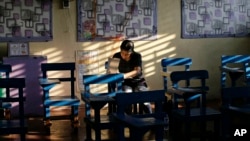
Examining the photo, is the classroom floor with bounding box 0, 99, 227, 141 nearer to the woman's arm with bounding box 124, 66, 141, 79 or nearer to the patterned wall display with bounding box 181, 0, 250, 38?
the woman's arm with bounding box 124, 66, 141, 79

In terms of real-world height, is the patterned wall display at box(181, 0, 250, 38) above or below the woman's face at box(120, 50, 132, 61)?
above

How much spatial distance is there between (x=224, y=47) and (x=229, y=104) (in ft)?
14.3

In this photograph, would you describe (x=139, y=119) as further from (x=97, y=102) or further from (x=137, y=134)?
(x=97, y=102)

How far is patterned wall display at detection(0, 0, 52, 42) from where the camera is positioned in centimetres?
652

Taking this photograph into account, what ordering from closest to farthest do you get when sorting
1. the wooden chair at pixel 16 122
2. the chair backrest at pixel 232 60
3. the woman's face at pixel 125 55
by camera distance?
the wooden chair at pixel 16 122 → the woman's face at pixel 125 55 → the chair backrest at pixel 232 60

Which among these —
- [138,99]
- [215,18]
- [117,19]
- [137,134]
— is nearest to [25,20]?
[117,19]

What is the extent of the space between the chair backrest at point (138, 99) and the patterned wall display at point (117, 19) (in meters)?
3.70

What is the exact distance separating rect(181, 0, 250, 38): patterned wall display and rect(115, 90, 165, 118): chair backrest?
4.21 meters

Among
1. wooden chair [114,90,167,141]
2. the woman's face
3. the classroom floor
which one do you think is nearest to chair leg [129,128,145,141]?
wooden chair [114,90,167,141]

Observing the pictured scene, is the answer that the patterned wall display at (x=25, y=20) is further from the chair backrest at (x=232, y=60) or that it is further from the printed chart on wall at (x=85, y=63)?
the chair backrest at (x=232, y=60)

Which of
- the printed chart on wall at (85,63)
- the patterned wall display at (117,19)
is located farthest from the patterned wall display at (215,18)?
the printed chart on wall at (85,63)

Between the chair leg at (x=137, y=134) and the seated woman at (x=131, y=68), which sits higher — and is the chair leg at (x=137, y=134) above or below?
below

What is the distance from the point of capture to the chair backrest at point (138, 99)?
3297 mm

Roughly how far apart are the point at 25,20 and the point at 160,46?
7.62ft
